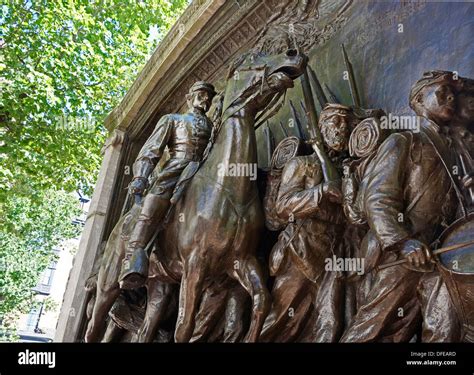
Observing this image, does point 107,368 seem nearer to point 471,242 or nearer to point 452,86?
point 471,242

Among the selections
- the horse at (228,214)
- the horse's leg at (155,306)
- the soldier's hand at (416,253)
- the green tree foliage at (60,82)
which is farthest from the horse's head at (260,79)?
the green tree foliage at (60,82)

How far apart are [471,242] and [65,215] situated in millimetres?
25351

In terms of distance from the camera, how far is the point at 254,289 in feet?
16.4

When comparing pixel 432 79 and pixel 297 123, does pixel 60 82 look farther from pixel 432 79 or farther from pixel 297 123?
pixel 432 79

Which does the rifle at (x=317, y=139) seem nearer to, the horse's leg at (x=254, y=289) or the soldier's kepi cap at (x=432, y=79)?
the soldier's kepi cap at (x=432, y=79)

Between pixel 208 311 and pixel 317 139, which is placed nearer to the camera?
pixel 317 139

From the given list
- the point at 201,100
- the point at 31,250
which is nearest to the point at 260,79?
the point at 201,100

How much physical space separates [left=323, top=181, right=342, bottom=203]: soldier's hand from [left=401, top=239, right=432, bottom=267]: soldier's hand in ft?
3.13

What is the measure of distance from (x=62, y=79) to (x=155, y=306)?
964 cm

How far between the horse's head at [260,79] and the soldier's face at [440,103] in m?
1.47

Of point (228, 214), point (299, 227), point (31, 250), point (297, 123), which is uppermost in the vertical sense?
point (31, 250)

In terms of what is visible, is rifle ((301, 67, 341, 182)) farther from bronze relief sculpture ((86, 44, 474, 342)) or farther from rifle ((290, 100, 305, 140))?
rifle ((290, 100, 305, 140))

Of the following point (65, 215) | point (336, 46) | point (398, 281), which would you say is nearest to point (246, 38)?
point (336, 46)

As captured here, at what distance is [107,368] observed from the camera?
167 inches
